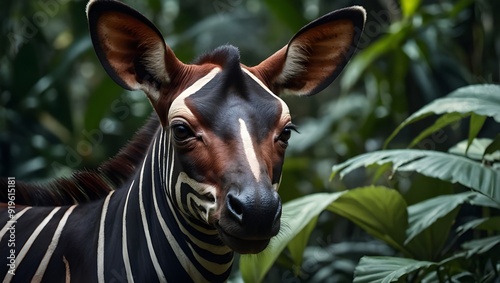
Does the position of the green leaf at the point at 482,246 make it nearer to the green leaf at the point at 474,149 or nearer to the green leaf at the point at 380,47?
the green leaf at the point at 474,149

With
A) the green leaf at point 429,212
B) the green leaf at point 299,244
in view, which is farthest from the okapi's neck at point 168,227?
the green leaf at point 429,212

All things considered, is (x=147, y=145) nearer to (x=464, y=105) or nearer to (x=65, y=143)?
(x=464, y=105)

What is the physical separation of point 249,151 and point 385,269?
62.6 inches

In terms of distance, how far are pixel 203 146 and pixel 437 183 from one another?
2.86 meters

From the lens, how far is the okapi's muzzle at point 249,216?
2809 millimetres

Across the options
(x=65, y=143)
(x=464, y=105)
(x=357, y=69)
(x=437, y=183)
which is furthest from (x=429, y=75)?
(x=65, y=143)

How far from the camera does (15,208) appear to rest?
140 inches

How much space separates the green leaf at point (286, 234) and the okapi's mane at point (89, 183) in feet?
3.40

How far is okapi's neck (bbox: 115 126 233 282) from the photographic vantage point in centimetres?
321

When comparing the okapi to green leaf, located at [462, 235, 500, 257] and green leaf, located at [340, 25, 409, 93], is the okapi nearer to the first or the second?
green leaf, located at [462, 235, 500, 257]

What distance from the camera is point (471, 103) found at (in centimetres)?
439

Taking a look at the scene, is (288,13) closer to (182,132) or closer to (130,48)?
(130,48)

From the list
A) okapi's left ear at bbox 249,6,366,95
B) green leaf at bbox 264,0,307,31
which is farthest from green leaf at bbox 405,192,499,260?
green leaf at bbox 264,0,307,31

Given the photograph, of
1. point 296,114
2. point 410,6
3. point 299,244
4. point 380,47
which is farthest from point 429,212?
point 296,114
